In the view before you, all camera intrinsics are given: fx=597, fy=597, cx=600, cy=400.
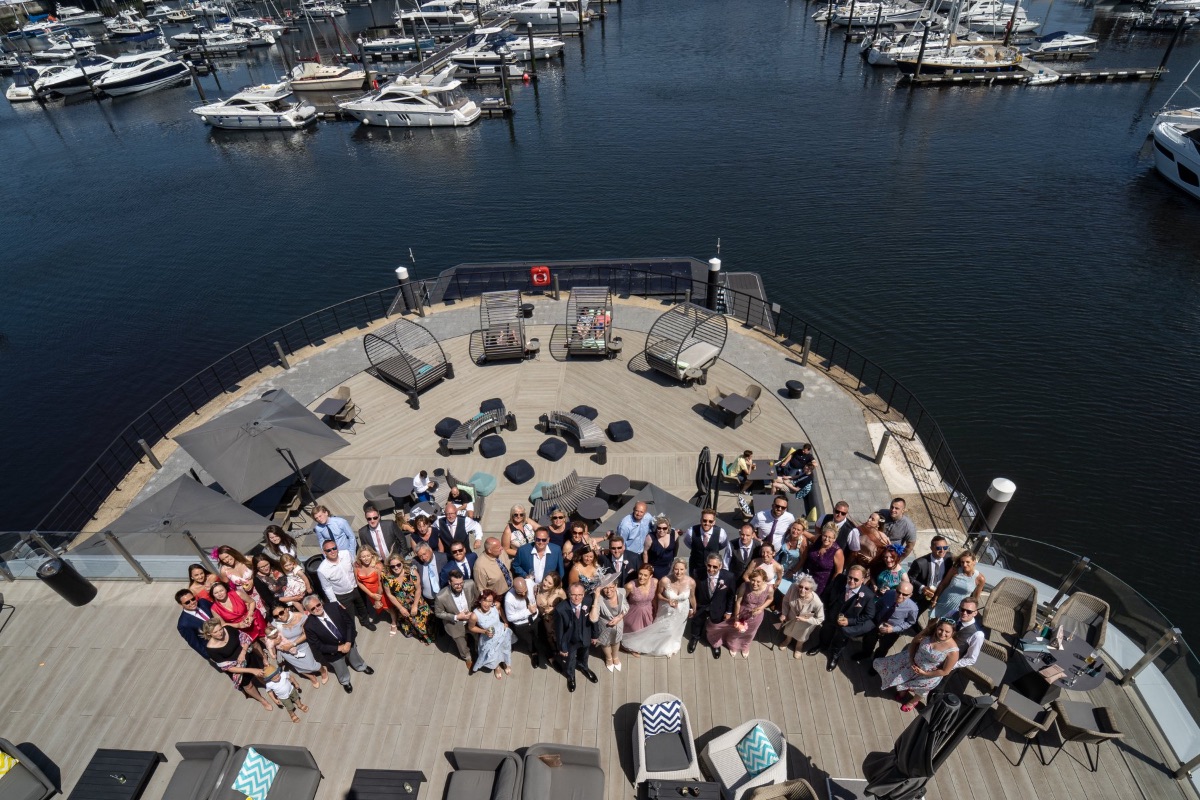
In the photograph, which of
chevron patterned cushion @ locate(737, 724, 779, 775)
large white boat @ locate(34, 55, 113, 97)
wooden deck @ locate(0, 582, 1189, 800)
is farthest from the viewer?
large white boat @ locate(34, 55, 113, 97)

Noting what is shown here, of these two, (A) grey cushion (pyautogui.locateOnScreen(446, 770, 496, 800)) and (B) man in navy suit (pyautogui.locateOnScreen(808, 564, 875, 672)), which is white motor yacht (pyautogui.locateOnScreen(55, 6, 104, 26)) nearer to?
(A) grey cushion (pyautogui.locateOnScreen(446, 770, 496, 800))

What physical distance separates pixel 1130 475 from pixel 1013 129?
155 ft

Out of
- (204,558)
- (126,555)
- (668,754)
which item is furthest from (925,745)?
(126,555)

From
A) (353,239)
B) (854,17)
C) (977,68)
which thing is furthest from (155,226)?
(854,17)

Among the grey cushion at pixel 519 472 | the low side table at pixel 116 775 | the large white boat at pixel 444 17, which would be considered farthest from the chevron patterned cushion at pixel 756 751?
the large white boat at pixel 444 17

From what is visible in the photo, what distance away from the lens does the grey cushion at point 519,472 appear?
1521 cm

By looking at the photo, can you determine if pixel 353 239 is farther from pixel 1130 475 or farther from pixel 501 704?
pixel 1130 475

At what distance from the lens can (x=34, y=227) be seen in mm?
48031

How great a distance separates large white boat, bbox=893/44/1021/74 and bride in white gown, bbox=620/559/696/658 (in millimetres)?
81254

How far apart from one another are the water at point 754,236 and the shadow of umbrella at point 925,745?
54.0 ft

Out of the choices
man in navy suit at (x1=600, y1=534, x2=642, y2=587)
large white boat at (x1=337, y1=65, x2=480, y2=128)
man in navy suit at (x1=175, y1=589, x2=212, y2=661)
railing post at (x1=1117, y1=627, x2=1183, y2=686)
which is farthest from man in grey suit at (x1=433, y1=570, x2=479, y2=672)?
large white boat at (x1=337, y1=65, x2=480, y2=128)

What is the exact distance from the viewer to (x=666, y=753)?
8.26m

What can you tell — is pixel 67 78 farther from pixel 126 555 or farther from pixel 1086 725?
pixel 1086 725

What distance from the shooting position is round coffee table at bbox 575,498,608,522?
1304 cm
